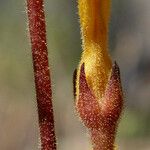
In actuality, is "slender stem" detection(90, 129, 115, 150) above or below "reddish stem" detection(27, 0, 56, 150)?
below

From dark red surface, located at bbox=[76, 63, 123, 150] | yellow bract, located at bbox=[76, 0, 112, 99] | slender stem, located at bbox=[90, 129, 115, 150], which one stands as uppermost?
yellow bract, located at bbox=[76, 0, 112, 99]

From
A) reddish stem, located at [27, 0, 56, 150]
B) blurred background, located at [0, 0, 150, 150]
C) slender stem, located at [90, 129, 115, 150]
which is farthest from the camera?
blurred background, located at [0, 0, 150, 150]

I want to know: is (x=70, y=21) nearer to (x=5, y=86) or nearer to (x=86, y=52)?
(x=5, y=86)

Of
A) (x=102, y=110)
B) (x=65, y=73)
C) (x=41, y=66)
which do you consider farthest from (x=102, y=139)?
(x=65, y=73)

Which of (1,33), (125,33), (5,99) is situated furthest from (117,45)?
(1,33)

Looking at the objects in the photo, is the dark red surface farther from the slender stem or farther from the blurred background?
the blurred background

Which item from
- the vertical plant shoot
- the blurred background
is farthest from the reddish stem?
the blurred background
